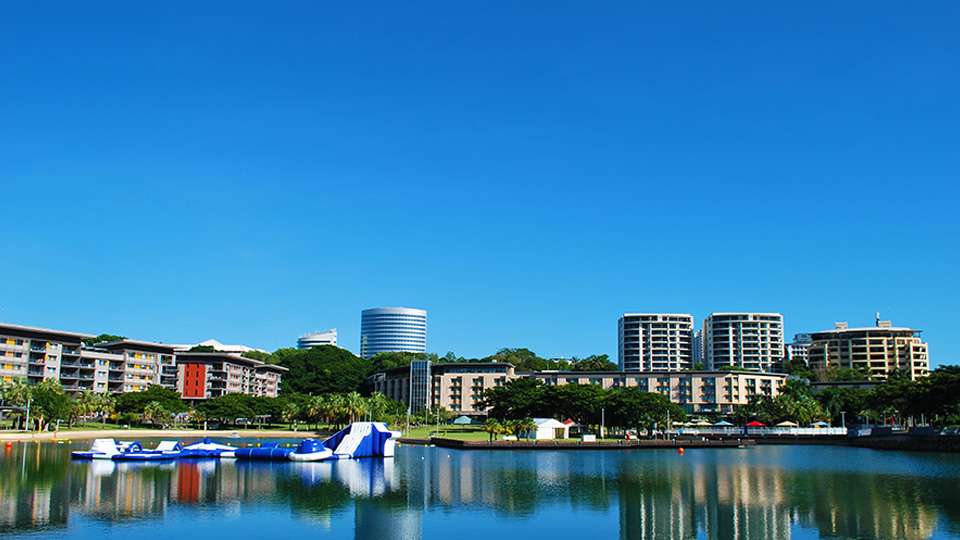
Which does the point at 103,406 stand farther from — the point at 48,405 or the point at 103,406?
the point at 48,405

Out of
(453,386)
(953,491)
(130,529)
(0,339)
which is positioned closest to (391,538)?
(130,529)

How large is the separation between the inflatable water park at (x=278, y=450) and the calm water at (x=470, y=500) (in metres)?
3.01

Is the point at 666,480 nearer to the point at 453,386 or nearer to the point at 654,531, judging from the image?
the point at 654,531

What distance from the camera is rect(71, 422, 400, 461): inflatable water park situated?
7338 cm

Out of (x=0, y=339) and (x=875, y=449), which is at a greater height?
(x=0, y=339)

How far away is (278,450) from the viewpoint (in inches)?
3027

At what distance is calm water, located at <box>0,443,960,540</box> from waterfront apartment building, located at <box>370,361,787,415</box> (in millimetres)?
100729

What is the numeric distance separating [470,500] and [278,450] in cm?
3541

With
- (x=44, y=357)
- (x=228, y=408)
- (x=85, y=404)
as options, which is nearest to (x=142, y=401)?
(x=85, y=404)

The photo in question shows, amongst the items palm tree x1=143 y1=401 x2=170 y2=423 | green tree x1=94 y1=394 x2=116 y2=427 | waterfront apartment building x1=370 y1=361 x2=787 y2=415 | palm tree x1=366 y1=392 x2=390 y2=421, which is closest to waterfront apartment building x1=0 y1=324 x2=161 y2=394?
green tree x1=94 y1=394 x2=116 y2=427

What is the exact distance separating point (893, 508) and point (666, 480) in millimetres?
18055

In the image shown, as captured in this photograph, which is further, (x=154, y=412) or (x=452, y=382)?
(x=452, y=382)

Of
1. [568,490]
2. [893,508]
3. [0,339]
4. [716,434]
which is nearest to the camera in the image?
[893,508]

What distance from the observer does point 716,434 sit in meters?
124
